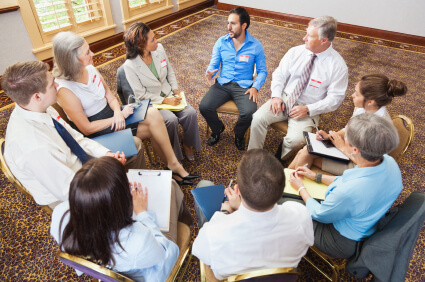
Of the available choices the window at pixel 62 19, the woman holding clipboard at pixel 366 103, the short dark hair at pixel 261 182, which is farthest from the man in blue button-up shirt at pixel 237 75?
the window at pixel 62 19

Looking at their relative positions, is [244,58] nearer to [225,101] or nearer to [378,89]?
[225,101]

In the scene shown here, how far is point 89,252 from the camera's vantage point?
1.01m

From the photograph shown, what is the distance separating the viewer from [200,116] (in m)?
3.37

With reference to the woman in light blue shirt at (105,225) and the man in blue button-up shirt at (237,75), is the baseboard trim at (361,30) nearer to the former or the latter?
the man in blue button-up shirt at (237,75)

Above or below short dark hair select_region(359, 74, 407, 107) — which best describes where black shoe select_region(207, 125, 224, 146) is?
below

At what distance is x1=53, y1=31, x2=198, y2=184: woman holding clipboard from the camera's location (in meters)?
1.84

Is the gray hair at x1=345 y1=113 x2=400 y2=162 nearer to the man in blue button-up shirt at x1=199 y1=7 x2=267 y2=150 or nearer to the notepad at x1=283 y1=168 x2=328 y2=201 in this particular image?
the notepad at x1=283 y1=168 x2=328 y2=201

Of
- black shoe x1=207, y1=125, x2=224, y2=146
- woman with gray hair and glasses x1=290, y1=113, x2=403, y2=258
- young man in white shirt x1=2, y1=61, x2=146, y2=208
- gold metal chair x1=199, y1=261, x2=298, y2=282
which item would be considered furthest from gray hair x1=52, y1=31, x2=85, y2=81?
woman with gray hair and glasses x1=290, y1=113, x2=403, y2=258

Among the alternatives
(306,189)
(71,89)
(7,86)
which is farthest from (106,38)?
(306,189)

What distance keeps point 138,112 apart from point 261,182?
1.52m

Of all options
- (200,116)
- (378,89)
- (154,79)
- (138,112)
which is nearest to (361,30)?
(200,116)

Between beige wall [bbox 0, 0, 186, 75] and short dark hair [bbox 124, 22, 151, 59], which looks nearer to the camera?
short dark hair [bbox 124, 22, 151, 59]

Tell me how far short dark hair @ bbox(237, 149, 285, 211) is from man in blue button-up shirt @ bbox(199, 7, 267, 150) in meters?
1.63

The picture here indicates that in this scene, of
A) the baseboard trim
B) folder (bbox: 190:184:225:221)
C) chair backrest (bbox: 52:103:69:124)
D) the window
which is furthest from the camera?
the baseboard trim
